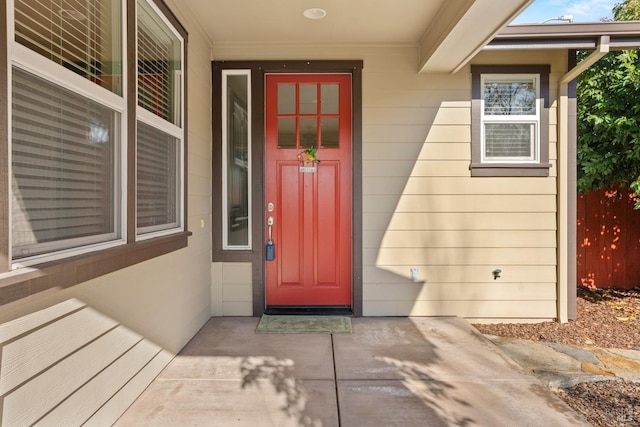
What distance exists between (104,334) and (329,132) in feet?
8.78

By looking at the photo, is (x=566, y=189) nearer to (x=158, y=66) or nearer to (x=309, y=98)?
(x=309, y=98)

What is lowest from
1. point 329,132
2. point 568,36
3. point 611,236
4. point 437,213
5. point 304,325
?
point 304,325

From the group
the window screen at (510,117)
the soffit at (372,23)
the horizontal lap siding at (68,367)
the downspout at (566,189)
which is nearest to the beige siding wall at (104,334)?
the horizontal lap siding at (68,367)

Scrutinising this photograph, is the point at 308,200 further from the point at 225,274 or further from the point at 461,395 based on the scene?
the point at 461,395

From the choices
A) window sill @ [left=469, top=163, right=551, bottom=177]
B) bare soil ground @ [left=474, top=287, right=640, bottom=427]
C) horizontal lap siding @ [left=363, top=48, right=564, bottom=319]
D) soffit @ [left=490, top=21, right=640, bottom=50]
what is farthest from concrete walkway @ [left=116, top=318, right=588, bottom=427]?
soffit @ [left=490, top=21, right=640, bottom=50]

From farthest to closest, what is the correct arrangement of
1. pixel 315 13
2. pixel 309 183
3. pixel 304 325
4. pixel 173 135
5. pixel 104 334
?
pixel 309 183, pixel 304 325, pixel 315 13, pixel 173 135, pixel 104 334

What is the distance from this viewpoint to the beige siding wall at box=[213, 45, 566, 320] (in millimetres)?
3809

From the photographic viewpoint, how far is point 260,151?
3.82 meters

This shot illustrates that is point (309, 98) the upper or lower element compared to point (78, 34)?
upper

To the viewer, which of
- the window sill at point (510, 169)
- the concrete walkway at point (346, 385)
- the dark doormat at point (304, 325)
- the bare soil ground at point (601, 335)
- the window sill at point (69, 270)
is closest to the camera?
the window sill at point (69, 270)

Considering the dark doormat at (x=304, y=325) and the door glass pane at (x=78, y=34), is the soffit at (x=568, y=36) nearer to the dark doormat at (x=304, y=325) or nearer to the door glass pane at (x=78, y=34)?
the dark doormat at (x=304, y=325)

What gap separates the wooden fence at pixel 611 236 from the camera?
5.07 m

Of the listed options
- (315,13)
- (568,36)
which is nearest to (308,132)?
(315,13)

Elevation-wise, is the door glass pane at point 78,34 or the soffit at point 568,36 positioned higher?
the soffit at point 568,36
